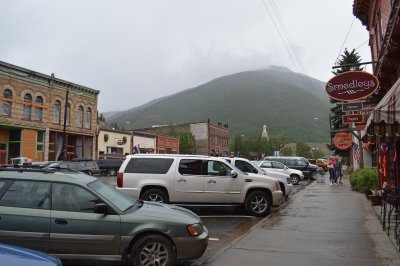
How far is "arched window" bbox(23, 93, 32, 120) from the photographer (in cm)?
3972

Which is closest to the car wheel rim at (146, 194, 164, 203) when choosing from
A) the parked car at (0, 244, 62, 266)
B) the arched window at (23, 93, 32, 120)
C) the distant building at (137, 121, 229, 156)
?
the parked car at (0, 244, 62, 266)

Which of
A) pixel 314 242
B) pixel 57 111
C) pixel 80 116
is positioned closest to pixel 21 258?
pixel 314 242

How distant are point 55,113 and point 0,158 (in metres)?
7.54

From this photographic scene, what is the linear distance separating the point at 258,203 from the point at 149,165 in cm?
354

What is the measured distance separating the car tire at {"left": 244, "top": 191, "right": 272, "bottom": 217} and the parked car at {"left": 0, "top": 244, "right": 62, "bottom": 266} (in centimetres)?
962

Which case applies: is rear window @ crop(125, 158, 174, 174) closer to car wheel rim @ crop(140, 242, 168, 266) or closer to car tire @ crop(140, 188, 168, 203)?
car tire @ crop(140, 188, 168, 203)

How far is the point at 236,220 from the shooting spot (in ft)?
40.5

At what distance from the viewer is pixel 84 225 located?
20.8ft

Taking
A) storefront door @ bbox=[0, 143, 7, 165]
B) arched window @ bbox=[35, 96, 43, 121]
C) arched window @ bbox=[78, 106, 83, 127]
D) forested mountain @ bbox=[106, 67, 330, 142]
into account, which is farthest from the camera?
forested mountain @ bbox=[106, 67, 330, 142]

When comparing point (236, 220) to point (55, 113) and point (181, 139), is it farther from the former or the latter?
point (181, 139)

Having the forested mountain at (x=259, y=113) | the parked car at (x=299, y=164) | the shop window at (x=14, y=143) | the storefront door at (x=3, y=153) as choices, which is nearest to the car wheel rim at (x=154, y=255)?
the parked car at (x=299, y=164)

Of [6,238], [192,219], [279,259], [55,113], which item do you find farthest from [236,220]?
[55,113]

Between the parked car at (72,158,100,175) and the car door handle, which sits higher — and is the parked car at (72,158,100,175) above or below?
above

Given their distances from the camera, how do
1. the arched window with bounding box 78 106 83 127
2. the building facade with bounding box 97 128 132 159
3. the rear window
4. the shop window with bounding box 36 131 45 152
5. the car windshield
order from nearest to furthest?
the car windshield < the rear window < the shop window with bounding box 36 131 45 152 < the arched window with bounding box 78 106 83 127 < the building facade with bounding box 97 128 132 159
